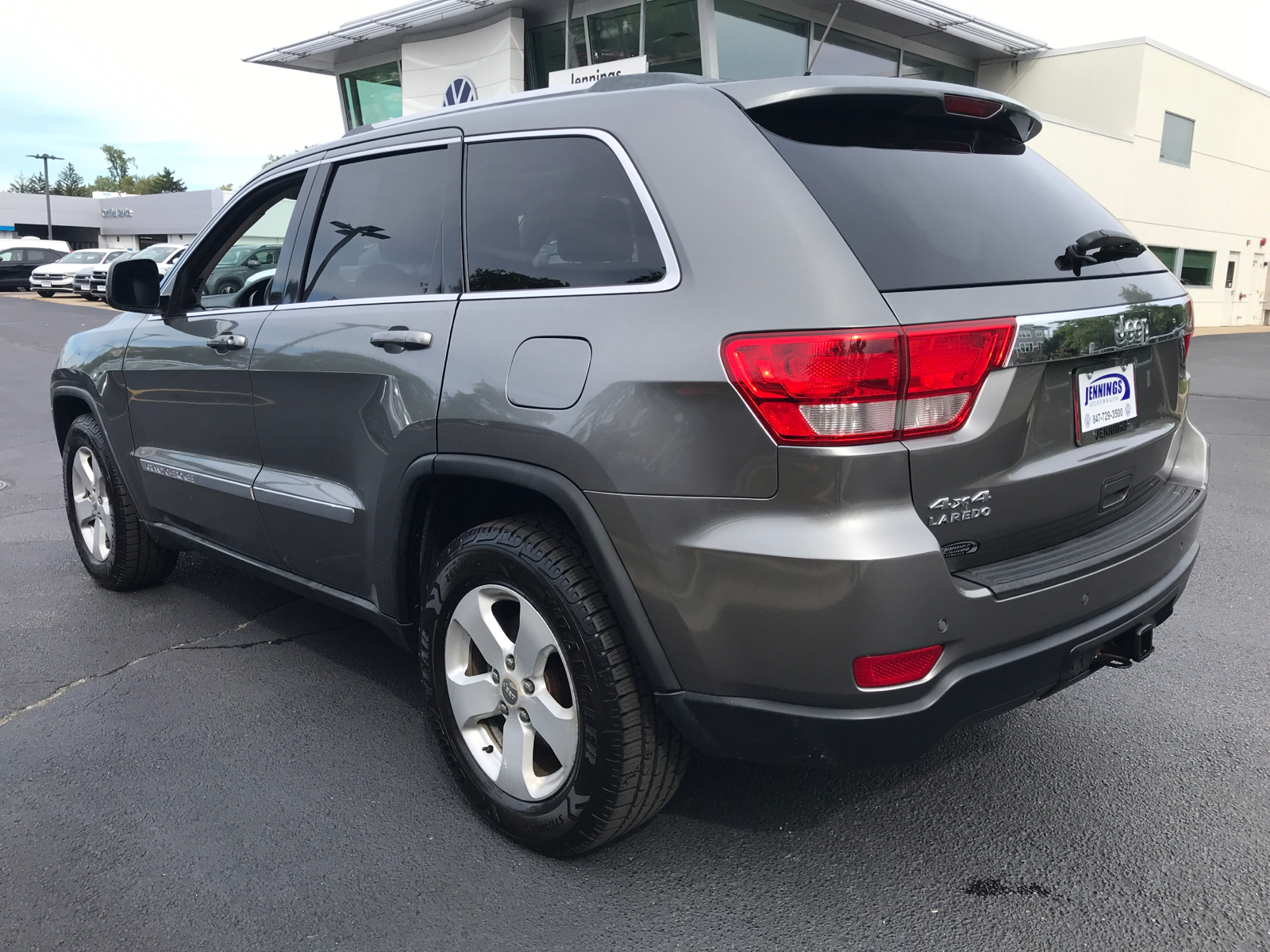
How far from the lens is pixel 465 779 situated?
9.25 ft

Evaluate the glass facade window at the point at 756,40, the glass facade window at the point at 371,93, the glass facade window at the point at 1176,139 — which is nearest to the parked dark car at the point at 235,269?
the glass facade window at the point at 756,40

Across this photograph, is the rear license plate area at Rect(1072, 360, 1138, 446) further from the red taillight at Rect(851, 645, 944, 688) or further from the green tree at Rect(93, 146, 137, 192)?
the green tree at Rect(93, 146, 137, 192)

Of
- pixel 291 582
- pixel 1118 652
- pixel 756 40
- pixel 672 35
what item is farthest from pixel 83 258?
pixel 1118 652

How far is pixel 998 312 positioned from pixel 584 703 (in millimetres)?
1277

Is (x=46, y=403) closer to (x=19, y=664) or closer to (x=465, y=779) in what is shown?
(x=19, y=664)

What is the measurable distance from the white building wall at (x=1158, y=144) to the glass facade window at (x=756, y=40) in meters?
6.06

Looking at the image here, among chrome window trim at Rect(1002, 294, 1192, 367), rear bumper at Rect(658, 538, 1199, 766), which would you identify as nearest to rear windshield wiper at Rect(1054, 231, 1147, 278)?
chrome window trim at Rect(1002, 294, 1192, 367)

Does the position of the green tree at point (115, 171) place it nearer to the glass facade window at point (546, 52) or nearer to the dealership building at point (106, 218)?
the dealership building at point (106, 218)

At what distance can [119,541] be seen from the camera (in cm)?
459

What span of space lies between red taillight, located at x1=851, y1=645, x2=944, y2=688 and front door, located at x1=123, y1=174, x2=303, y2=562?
2.27 metres

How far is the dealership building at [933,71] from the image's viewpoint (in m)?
18.5

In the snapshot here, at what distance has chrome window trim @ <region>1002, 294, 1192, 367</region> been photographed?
2213mm

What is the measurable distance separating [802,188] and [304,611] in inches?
125

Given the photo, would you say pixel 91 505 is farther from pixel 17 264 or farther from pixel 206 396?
pixel 17 264
